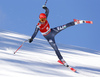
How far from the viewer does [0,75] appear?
2.54m

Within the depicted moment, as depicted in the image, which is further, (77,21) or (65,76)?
(77,21)

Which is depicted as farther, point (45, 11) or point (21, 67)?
point (45, 11)

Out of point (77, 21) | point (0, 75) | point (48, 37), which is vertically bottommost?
point (0, 75)

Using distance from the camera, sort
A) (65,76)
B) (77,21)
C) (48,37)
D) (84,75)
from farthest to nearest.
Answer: (48,37) → (77,21) → (84,75) → (65,76)

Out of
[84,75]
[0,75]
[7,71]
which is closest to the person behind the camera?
[0,75]

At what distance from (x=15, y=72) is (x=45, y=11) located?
1.47 meters

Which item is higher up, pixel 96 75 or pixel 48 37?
pixel 48 37

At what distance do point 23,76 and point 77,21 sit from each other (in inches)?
55.9

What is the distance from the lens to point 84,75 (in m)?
3.29

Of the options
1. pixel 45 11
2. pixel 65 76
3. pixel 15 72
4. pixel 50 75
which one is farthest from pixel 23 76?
pixel 45 11

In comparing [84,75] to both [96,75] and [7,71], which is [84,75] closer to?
[96,75]

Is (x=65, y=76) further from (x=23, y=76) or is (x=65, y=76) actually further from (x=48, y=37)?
(x=48, y=37)

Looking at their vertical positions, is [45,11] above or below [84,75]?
above

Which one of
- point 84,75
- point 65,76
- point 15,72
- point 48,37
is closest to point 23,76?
point 15,72
